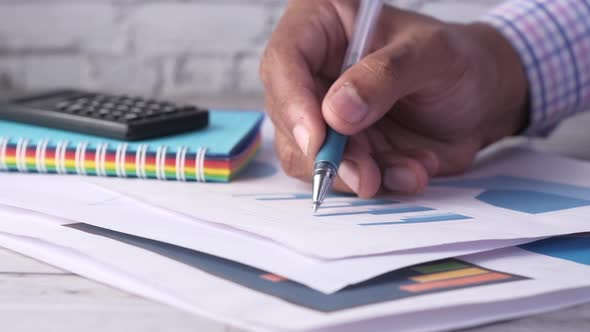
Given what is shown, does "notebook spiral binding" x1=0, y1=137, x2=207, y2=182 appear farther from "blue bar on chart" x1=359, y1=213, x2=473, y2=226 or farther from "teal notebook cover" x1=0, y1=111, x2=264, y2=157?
"blue bar on chart" x1=359, y1=213, x2=473, y2=226

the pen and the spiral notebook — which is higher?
the pen

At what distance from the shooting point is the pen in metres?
0.47

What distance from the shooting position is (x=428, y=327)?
33cm

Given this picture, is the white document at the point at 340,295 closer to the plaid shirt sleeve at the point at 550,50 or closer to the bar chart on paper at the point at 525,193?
the bar chart on paper at the point at 525,193

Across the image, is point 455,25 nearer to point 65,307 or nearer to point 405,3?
point 65,307

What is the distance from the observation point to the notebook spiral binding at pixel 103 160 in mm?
574

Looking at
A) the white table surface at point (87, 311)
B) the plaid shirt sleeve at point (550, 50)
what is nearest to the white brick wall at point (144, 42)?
the plaid shirt sleeve at point (550, 50)

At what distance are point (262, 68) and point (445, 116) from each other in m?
0.18

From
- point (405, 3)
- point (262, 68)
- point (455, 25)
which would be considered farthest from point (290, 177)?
point (405, 3)

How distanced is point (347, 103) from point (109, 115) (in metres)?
0.25

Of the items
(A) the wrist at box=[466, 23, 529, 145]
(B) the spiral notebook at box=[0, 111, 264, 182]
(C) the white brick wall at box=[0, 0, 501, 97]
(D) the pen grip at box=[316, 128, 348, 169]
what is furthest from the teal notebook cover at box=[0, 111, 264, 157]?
(C) the white brick wall at box=[0, 0, 501, 97]

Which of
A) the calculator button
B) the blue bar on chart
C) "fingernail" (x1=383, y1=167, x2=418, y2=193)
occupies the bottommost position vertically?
the blue bar on chart

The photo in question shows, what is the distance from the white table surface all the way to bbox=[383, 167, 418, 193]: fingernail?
7.9 inches

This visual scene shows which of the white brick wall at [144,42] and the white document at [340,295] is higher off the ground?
the white brick wall at [144,42]
